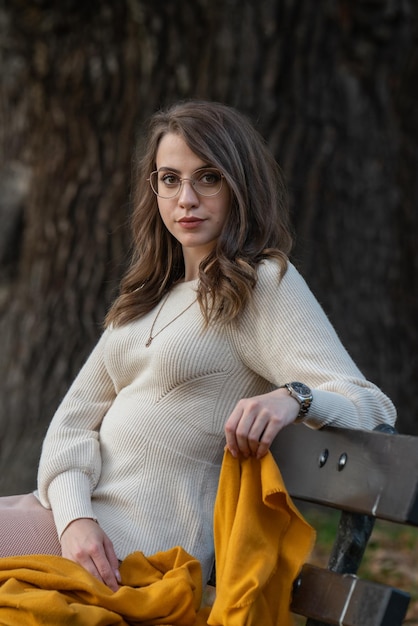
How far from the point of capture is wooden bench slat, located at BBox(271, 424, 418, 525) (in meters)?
2.13

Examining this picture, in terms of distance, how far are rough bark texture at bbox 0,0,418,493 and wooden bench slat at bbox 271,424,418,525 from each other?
2.98 meters

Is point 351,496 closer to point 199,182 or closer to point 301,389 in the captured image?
point 301,389

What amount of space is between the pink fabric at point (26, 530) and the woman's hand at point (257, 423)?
0.73 meters

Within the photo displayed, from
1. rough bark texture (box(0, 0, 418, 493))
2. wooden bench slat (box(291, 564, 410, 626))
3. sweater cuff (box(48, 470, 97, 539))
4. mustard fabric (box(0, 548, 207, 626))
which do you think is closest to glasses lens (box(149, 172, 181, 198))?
Result: sweater cuff (box(48, 470, 97, 539))

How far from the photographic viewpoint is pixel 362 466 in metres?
2.29

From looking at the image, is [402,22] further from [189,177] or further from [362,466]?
[362,466]

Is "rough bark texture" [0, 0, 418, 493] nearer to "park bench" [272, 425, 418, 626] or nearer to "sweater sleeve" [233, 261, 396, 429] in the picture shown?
"sweater sleeve" [233, 261, 396, 429]

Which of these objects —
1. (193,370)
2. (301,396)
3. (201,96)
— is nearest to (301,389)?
(301,396)

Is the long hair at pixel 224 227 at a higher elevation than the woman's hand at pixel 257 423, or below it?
higher

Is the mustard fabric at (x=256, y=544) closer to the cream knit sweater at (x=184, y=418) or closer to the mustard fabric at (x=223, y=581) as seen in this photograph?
the mustard fabric at (x=223, y=581)

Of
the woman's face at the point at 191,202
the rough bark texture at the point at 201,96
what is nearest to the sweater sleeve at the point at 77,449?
the woman's face at the point at 191,202

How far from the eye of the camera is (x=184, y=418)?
9.14 feet

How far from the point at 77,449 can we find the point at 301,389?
80 centimetres

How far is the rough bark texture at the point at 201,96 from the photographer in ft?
17.8
